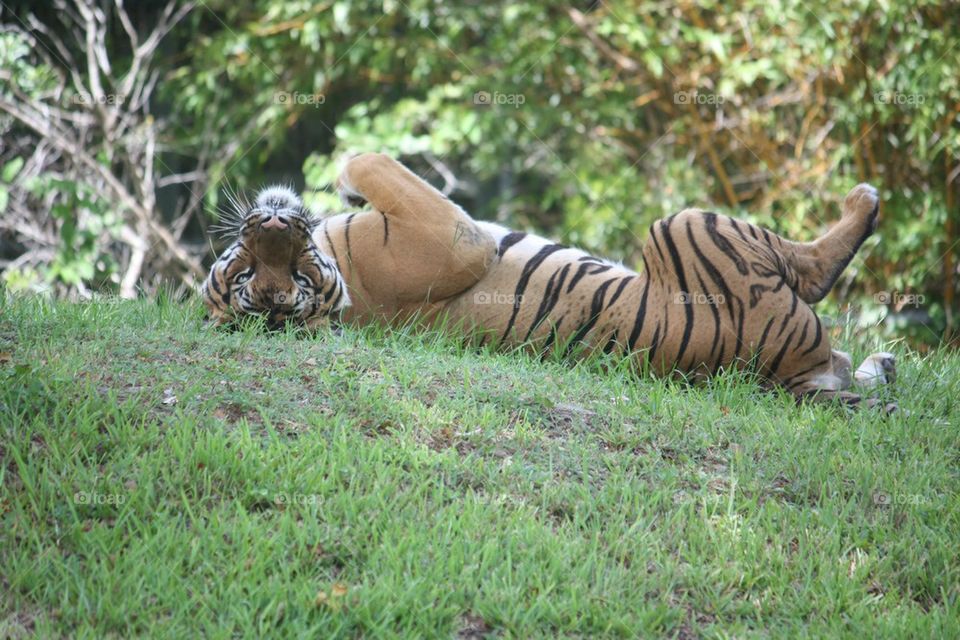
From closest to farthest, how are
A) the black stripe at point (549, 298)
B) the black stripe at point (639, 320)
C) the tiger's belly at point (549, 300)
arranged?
the black stripe at point (639, 320)
the tiger's belly at point (549, 300)
the black stripe at point (549, 298)

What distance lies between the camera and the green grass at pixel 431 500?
9.82ft

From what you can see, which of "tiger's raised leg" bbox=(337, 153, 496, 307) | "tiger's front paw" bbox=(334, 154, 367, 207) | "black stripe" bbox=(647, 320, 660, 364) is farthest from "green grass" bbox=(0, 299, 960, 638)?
"tiger's front paw" bbox=(334, 154, 367, 207)

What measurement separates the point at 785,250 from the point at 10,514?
324 cm

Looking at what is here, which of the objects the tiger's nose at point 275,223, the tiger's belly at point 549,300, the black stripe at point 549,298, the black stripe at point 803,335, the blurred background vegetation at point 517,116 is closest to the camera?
the tiger's nose at point 275,223

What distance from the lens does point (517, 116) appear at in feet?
33.3

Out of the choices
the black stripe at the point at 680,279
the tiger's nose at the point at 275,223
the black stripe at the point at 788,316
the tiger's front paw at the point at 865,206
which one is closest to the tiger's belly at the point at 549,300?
the black stripe at the point at 680,279

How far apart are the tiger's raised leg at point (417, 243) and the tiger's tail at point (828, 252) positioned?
53.7 inches

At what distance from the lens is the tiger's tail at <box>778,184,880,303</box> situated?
15.8 ft

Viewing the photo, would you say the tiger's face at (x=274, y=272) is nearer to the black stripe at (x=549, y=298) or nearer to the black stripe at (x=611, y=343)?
the black stripe at (x=549, y=298)

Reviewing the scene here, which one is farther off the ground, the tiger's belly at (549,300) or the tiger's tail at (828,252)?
the tiger's tail at (828,252)

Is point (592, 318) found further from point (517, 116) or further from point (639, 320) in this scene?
point (517, 116)

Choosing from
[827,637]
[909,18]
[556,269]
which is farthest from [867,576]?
[909,18]

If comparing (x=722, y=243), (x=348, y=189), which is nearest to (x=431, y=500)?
(x=722, y=243)

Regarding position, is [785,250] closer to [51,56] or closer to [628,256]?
[628,256]
